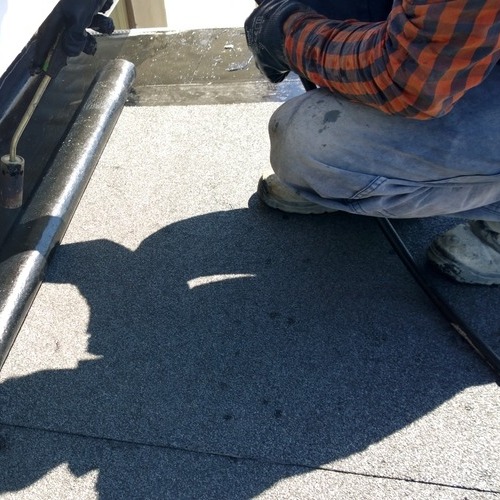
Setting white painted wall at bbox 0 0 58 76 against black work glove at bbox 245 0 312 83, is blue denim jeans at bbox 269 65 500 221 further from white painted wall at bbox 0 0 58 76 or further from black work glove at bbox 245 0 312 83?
white painted wall at bbox 0 0 58 76

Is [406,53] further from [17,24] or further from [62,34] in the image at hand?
[62,34]

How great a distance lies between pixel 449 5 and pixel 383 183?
0.43 m

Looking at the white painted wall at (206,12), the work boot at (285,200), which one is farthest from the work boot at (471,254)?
the white painted wall at (206,12)

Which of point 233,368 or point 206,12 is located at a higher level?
point 233,368

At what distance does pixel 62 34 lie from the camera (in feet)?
5.34

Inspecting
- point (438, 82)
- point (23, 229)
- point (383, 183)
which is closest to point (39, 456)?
point (23, 229)

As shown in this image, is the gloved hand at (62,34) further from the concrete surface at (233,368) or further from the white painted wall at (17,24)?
the concrete surface at (233,368)

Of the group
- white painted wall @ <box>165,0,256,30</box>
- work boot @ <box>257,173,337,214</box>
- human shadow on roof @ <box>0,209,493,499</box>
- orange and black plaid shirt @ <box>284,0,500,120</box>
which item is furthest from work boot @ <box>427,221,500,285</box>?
white painted wall @ <box>165,0,256,30</box>

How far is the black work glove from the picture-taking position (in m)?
1.48

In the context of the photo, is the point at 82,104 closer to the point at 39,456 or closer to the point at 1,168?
the point at 1,168

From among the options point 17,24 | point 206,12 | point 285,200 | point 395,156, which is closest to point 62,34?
point 17,24

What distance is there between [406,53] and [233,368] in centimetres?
71

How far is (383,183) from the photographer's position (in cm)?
142

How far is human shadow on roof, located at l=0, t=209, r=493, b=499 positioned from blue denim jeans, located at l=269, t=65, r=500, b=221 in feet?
0.77
